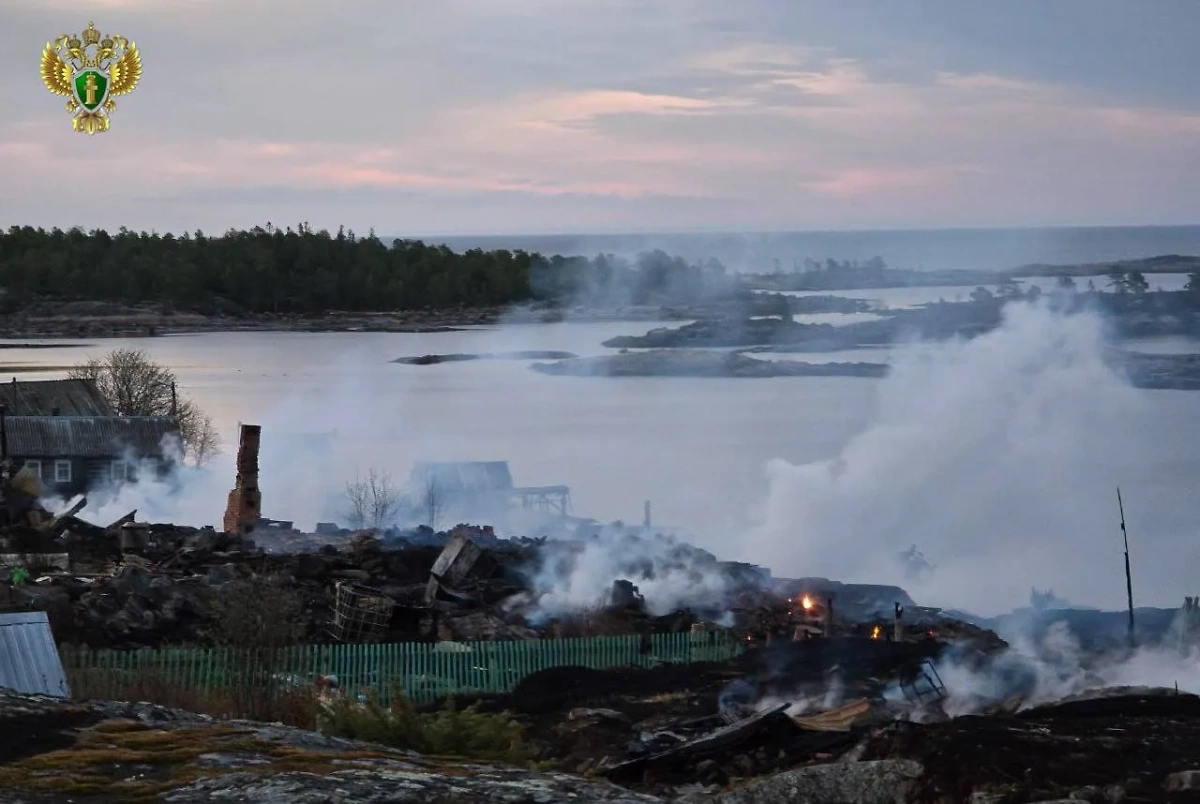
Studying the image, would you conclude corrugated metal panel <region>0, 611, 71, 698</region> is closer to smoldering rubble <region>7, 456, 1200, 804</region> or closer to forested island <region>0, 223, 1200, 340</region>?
smoldering rubble <region>7, 456, 1200, 804</region>

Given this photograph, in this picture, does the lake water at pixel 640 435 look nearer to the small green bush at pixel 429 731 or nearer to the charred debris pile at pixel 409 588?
the charred debris pile at pixel 409 588

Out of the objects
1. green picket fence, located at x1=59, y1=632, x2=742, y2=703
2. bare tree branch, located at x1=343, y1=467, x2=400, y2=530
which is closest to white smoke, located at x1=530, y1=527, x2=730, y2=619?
green picket fence, located at x1=59, y1=632, x2=742, y2=703

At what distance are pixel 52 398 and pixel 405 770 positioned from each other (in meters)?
47.5

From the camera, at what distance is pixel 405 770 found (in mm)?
8289

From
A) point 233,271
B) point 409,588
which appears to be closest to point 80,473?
point 409,588

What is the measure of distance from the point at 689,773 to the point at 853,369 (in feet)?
250

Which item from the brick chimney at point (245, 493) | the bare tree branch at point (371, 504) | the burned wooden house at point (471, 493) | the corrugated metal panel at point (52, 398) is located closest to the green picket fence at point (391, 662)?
the brick chimney at point (245, 493)

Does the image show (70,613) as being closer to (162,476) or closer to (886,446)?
(162,476)

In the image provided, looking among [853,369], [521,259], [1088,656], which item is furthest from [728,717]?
[521,259]

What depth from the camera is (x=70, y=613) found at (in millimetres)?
22906

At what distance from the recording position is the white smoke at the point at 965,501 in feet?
155

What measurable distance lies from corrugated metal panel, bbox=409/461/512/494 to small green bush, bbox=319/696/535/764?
40920mm

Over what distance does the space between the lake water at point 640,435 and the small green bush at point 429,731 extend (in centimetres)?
3170

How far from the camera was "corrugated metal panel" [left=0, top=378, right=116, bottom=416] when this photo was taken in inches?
2052
